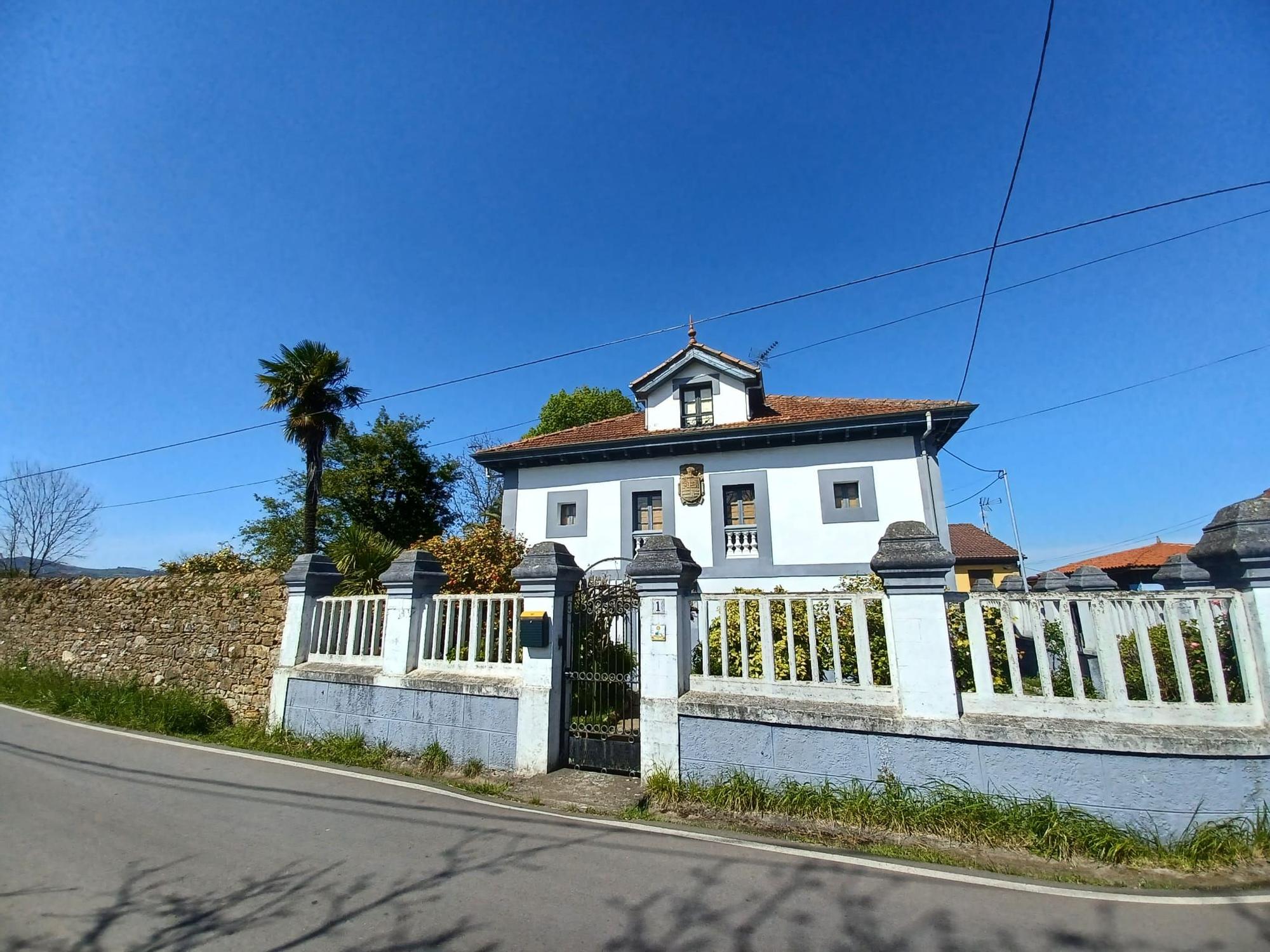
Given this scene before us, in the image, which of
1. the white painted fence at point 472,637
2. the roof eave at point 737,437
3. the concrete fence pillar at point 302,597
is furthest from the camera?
the roof eave at point 737,437

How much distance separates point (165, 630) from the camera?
30.1ft

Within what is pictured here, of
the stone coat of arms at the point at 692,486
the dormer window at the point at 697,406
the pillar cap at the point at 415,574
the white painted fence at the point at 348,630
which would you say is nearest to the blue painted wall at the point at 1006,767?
the pillar cap at the point at 415,574

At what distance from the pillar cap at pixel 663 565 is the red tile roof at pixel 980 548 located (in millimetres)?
26068

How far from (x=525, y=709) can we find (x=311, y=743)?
124 inches

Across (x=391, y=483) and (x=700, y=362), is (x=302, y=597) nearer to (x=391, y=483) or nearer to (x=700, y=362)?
(x=700, y=362)

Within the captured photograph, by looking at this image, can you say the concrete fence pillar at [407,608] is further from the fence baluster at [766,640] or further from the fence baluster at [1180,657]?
the fence baluster at [1180,657]

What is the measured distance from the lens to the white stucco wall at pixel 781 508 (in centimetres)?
1281

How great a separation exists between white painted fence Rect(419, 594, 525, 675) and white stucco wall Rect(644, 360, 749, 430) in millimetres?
9080

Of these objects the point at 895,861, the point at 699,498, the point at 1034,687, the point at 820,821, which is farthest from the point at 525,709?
the point at 699,498

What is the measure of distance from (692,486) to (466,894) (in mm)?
11215

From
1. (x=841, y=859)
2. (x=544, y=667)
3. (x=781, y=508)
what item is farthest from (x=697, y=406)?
(x=841, y=859)

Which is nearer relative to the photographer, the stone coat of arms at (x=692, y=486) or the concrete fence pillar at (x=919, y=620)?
the concrete fence pillar at (x=919, y=620)


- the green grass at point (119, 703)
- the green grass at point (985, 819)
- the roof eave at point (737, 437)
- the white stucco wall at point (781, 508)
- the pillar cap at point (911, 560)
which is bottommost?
the green grass at point (985, 819)

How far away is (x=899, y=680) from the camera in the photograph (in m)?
4.28
